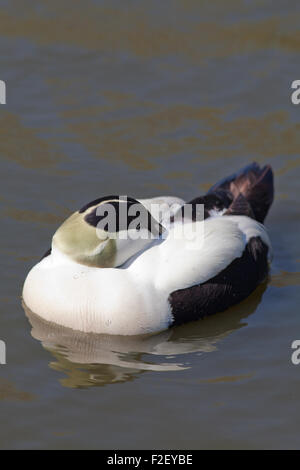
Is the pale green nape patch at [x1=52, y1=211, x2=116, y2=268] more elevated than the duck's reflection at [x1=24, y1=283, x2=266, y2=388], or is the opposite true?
the pale green nape patch at [x1=52, y1=211, x2=116, y2=268]

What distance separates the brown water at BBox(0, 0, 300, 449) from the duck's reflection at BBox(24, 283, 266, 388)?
0.01 meters

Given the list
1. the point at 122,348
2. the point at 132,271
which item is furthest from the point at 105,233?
the point at 122,348

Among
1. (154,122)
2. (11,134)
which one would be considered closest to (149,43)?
(154,122)

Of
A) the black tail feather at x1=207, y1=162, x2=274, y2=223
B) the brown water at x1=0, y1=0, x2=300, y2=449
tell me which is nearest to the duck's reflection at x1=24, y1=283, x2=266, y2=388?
the brown water at x1=0, y1=0, x2=300, y2=449

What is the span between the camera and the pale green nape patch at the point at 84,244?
6910mm

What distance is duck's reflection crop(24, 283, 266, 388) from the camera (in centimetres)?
656

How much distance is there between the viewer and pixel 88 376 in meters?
6.54

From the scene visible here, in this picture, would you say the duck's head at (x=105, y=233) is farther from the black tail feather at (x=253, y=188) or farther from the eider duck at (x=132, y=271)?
the black tail feather at (x=253, y=188)

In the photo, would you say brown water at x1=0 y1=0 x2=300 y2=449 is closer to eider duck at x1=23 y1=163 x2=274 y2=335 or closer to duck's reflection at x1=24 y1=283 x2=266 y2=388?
duck's reflection at x1=24 y1=283 x2=266 y2=388

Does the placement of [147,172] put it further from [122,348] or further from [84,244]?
[122,348]

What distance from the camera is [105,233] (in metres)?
6.90

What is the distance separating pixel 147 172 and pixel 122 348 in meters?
2.51
